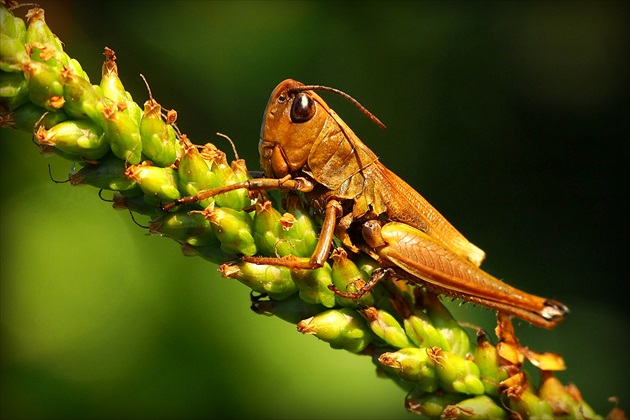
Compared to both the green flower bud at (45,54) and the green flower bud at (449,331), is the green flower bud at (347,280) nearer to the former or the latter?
the green flower bud at (449,331)

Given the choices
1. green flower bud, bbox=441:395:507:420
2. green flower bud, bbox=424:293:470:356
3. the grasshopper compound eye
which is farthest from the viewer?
the grasshopper compound eye

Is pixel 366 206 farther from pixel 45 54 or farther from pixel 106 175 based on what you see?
pixel 45 54

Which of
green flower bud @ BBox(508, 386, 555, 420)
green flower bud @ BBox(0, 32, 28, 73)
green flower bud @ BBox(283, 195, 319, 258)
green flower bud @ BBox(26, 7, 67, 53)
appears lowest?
green flower bud @ BBox(508, 386, 555, 420)

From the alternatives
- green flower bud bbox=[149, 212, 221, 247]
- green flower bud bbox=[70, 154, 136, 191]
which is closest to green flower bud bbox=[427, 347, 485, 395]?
green flower bud bbox=[149, 212, 221, 247]

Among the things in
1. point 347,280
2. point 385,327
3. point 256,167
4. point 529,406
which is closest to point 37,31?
point 347,280

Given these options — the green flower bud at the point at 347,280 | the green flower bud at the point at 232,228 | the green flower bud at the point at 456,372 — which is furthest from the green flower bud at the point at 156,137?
the green flower bud at the point at 456,372

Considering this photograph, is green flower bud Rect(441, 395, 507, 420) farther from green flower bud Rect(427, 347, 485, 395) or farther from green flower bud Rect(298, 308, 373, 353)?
green flower bud Rect(298, 308, 373, 353)
